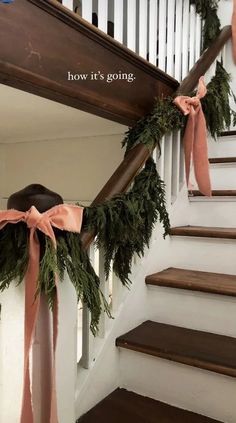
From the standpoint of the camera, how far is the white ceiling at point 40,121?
1435mm

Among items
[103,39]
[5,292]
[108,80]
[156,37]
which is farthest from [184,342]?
[156,37]

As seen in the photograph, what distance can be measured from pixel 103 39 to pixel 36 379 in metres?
1.12

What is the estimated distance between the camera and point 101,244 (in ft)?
3.51

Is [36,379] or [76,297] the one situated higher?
[76,297]

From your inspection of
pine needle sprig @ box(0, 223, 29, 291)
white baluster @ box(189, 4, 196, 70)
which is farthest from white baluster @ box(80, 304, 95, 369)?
white baluster @ box(189, 4, 196, 70)

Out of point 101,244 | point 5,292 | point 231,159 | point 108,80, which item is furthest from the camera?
point 231,159

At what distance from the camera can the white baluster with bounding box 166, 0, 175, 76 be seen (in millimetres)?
1829

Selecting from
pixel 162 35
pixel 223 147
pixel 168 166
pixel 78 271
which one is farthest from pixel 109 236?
pixel 223 147

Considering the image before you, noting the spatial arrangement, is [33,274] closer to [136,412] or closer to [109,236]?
[109,236]

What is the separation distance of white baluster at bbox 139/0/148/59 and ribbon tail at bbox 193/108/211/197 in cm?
40

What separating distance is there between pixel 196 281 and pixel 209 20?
1702mm

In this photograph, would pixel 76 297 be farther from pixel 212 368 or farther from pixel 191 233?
pixel 191 233

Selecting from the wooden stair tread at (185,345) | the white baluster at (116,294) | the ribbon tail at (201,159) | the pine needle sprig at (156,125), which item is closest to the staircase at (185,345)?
the wooden stair tread at (185,345)

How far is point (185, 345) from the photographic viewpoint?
1.26m
